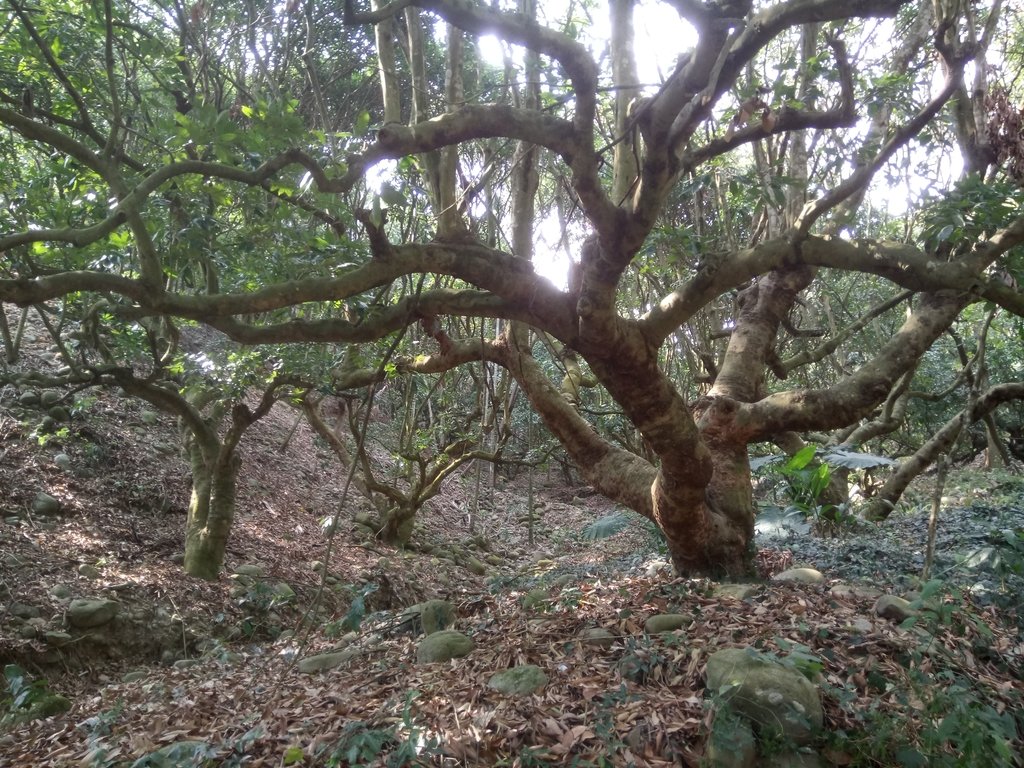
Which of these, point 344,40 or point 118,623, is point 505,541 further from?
point 344,40

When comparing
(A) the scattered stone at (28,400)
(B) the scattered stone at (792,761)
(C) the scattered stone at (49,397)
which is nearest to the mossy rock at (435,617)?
(B) the scattered stone at (792,761)

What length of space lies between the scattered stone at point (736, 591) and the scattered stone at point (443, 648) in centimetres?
153

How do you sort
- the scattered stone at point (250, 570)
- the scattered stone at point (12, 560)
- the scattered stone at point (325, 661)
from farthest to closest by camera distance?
the scattered stone at point (250, 570)
the scattered stone at point (12, 560)
the scattered stone at point (325, 661)

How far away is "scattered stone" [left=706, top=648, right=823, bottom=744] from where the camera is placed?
274 centimetres

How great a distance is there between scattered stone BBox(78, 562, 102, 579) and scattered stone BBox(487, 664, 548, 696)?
14.0ft

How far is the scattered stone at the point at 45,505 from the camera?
21.6ft

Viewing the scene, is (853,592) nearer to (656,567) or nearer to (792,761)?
(656,567)

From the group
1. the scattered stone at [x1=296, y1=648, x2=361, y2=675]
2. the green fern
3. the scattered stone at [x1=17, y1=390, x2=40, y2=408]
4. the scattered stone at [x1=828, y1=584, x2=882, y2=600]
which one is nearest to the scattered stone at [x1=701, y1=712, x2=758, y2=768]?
the scattered stone at [x1=828, y1=584, x2=882, y2=600]

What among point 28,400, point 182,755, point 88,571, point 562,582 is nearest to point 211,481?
point 88,571

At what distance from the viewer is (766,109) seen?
3.33 metres

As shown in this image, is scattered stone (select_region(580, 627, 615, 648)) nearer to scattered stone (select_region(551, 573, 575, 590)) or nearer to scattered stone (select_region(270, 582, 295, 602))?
scattered stone (select_region(551, 573, 575, 590))

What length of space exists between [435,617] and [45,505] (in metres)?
4.31

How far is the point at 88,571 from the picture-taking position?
19.6 feet

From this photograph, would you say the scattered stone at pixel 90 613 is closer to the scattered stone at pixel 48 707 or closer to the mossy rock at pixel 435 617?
the scattered stone at pixel 48 707
